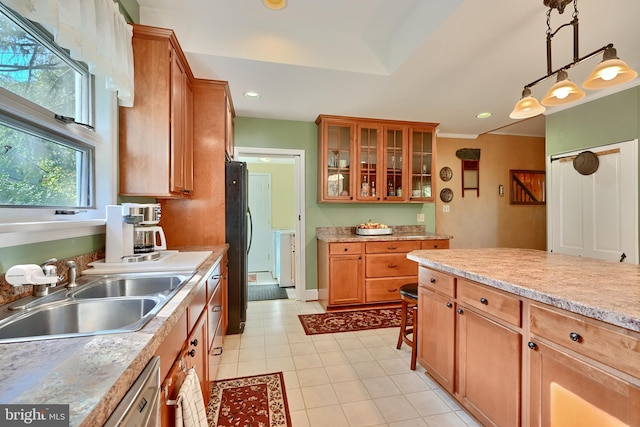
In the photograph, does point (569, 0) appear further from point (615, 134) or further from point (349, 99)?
point (615, 134)

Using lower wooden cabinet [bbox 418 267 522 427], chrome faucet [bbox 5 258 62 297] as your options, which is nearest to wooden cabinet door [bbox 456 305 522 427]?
lower wooden cabinet [bbox 418 267 522 427]

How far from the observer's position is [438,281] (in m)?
1.82

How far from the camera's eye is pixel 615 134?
2766 millimetres

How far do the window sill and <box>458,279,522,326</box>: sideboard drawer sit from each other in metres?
2.01

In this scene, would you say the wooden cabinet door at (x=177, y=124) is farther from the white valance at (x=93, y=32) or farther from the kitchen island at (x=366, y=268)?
the kitchen island at (x=366, y=268)

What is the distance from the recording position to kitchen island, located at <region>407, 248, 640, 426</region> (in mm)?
908

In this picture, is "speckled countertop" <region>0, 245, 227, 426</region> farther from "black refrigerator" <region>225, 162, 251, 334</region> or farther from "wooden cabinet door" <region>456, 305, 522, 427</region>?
"black refrigerator" <region>225, 162, 251, 334</region>

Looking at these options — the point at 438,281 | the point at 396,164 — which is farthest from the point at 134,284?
the point at 396,164

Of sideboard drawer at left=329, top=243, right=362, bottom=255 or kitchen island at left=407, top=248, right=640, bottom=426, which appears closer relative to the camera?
kitchen island at left=407, top=248, right=640, bottom=426

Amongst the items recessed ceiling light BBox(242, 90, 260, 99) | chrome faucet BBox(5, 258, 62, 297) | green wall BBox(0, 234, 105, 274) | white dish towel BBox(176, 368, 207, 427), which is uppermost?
recessed ceiling light BBox(242, 90, 260, 99)

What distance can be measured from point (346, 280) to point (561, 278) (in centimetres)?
223

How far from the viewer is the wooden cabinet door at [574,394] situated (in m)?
0.88

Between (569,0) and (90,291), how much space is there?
2.86 meters

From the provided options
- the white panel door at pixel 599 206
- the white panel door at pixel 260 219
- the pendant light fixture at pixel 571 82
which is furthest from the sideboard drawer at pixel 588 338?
the white panel door at pixel 260 219
